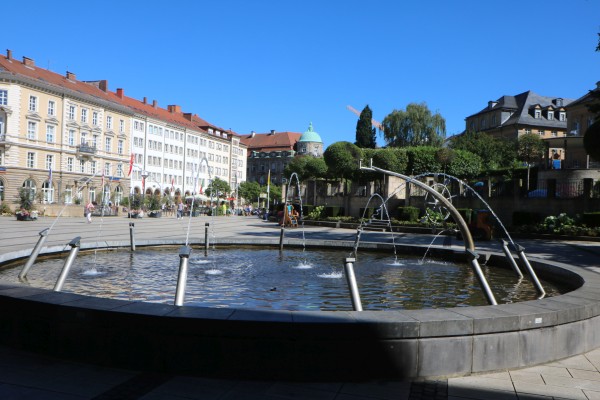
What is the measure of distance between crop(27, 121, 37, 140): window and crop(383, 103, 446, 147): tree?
136 ft

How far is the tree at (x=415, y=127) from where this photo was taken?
64000 mm

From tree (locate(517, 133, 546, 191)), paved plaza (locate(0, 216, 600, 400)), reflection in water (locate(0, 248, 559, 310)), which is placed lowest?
paved plaza (locate(0, 216, 600, 400))

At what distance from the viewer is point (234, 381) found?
14.0ft

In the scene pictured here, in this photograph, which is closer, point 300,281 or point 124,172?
point 300,281

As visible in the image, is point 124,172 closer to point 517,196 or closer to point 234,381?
point 517,196

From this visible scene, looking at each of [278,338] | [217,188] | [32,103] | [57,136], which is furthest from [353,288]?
[217,188]

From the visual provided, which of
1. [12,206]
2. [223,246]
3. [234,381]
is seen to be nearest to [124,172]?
[12,206]

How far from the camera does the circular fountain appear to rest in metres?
4.26

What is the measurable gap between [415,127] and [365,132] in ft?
53.6

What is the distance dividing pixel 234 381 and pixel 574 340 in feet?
11.5

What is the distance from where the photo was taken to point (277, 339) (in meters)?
4.25

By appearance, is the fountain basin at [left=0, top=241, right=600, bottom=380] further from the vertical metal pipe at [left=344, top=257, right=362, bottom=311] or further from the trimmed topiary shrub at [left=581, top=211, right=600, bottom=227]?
the trimmed topiary shrub at [left=581, top=211, right=600, bottom=227]

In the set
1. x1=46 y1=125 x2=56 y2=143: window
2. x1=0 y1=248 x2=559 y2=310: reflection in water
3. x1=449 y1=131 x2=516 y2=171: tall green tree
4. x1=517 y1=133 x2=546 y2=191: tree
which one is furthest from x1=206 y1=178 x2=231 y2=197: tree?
x1=0 y1=248 x2=559 y2=310: reflection in water

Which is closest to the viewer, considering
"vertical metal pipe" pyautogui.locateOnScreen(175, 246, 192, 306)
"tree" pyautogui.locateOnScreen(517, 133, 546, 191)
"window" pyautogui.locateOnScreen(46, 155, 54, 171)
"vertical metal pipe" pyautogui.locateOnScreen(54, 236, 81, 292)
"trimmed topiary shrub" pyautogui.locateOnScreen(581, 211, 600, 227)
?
"vertical metal pipe" pyautogui.locateOnScreen(175, 246, 192, 306)
